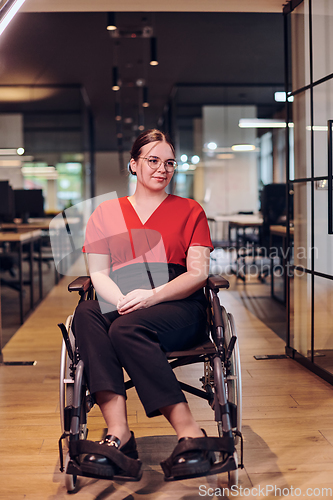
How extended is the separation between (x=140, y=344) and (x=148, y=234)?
1.63 feet

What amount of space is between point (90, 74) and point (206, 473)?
24.2ft

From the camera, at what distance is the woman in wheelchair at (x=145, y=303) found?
1.47 meters

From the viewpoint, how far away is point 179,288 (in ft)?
5.74

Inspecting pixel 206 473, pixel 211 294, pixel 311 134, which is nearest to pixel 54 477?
pixel 206 473

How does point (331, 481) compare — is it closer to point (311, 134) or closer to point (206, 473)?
point (206, 473)

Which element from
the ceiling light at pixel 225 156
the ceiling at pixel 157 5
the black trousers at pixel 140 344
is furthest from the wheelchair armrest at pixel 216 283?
the ceiling light at pixel 225 156

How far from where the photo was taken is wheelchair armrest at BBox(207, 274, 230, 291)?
172 centimetres

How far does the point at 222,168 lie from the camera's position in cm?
823

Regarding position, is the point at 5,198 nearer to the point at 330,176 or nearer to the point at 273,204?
the point at 273,204

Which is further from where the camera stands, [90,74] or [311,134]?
[90,74]

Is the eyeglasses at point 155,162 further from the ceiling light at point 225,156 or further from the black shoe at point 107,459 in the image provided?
the ceiling light at point 225,156

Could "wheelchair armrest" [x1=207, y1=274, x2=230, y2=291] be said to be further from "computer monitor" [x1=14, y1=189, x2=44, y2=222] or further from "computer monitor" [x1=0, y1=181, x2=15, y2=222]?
"computer monitor" [x1=14, y1=189, x2=44, y2=222]

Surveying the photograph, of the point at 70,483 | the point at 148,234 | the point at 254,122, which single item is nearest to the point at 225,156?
the point at 254,122

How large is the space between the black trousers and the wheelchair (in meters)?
0.05
